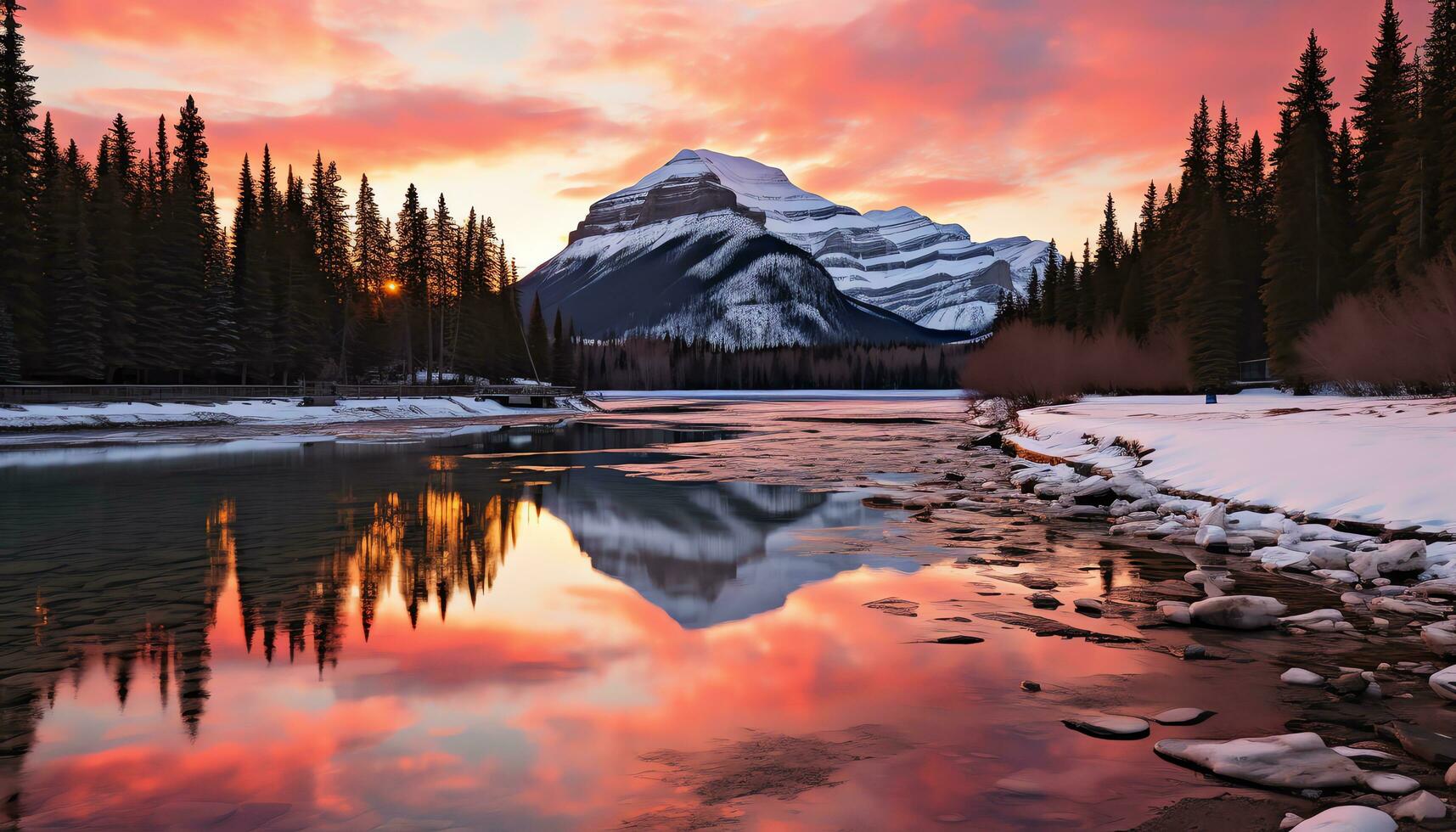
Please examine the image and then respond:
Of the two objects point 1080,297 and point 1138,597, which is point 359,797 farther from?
point 1080,297

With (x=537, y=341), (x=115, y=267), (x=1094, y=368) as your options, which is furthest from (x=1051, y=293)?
(x=115, y=267)

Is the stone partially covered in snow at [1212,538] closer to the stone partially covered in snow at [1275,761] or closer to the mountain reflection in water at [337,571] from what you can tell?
the mountain reflection in water at [337,571]

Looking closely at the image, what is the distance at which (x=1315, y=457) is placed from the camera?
51.8 feet

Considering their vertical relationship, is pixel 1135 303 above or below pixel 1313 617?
above

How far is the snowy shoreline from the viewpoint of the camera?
42.1m

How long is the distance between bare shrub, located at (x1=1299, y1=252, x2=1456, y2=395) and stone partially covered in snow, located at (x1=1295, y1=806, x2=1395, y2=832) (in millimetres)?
29570

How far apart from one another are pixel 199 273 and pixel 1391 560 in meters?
72.1

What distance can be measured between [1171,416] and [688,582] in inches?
907

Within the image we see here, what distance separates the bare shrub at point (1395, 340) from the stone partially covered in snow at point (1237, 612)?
2490 centimetres

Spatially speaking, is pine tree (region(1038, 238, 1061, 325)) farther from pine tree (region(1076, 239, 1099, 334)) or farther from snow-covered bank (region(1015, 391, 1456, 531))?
snow-covered bank (region(1015, 391, 1456, 531))

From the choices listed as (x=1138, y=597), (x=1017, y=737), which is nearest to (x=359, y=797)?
(x=1017, y=737)

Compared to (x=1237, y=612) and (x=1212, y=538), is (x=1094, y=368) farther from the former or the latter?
(x=1237, y=612)

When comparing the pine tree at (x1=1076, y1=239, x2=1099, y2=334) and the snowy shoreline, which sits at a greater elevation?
the pine tree at (x1=1076, y1=239, x2=1099, y2=334)

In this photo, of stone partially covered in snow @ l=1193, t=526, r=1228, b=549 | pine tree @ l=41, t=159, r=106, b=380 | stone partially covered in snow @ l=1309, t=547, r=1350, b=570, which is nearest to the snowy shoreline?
pine tree @ l=41, t=159, r=106, b=380
